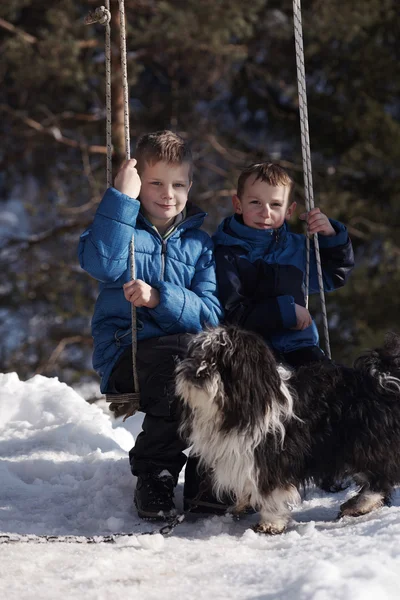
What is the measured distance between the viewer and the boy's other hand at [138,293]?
365 cm

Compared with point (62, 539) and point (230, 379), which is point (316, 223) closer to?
point (230, 379)

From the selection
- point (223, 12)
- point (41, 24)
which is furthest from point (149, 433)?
point (41, 24)

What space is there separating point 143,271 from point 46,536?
1310 mm

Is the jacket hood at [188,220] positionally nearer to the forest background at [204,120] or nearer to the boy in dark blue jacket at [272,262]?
the boy in dark blue jacket at [272,262]

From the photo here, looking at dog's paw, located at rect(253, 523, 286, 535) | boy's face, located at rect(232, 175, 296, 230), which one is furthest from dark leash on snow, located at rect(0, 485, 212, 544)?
boy's face, located at rect(232, 175, 296, 230)

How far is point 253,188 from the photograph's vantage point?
423 cm

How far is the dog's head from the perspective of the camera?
3.21m

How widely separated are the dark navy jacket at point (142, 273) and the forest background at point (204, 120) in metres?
6.93

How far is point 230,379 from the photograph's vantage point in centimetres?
326

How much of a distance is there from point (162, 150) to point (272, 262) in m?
0.85

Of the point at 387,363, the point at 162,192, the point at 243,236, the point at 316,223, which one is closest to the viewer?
the point at 387,363

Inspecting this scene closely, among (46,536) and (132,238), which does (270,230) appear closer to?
(132,238)

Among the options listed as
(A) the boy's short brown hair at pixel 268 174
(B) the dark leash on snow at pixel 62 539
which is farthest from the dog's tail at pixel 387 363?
(B) the dark leash on snow at pixel 62 539

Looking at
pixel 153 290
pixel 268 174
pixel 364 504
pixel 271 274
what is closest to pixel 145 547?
pixel 364 504
